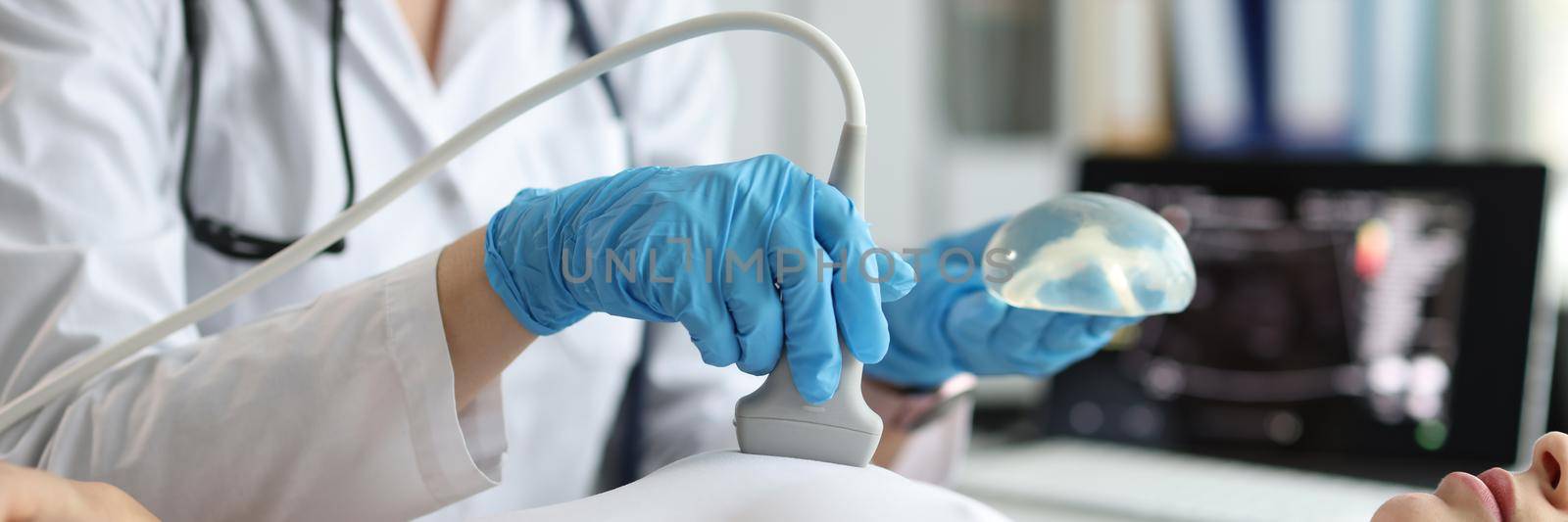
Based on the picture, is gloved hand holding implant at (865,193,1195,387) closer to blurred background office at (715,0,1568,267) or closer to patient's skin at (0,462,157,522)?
patient's skin at (0,462,157,522)

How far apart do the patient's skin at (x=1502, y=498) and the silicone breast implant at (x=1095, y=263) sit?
22 centimetres

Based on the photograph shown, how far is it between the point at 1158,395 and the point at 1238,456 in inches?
6.0

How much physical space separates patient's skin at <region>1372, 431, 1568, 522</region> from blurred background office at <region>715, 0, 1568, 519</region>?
2.46ft

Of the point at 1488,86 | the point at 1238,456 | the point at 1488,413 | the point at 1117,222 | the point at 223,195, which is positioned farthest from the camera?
the point at 1488,86

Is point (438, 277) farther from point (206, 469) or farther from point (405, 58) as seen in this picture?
point (405, 58)

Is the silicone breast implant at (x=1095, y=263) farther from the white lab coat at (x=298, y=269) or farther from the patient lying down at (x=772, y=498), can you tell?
the white lab coat at (x=298, y=269)

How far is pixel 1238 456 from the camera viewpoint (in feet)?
5.90

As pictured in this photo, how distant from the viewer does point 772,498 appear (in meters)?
0.72

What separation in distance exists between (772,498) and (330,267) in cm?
54

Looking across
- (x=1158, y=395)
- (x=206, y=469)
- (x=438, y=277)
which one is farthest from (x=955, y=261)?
(x=1158, y=395)

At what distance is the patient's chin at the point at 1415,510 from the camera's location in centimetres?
80

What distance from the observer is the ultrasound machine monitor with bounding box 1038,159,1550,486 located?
1.66 m

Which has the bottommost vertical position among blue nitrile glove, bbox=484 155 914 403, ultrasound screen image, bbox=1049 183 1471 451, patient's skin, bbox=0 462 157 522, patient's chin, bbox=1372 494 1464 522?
ultrasound screen image, bbox=1049 183 1471 451

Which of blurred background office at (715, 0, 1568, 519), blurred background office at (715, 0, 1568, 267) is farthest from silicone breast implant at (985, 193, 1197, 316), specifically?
blurred background office at (715, 0, 1568, 267)
